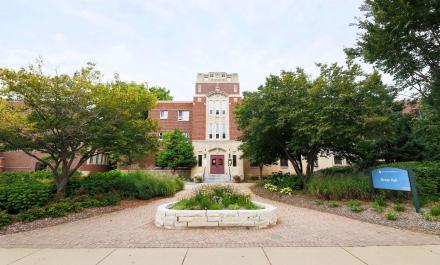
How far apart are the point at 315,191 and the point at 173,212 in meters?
7.27

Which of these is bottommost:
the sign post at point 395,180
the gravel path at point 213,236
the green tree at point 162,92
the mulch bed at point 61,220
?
the gravel path at point 213,236

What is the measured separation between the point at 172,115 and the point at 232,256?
27713 mm

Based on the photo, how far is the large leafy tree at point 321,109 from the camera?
33.9 feet

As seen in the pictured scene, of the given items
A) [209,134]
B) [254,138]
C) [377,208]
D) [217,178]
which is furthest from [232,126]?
[377,208]

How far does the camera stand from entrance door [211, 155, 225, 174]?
1109 inches

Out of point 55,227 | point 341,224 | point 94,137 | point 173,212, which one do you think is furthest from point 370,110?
point 55,227

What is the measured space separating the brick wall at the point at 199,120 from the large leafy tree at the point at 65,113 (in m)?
18.2

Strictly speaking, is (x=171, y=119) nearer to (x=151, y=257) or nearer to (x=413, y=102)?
(x=413, y=102)

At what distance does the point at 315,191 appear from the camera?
36.2ft

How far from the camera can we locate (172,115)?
3105 cm

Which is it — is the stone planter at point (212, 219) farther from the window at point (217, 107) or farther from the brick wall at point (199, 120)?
the window at point (217, 107)

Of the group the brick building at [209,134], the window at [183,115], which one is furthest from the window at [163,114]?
the window at [183,115]

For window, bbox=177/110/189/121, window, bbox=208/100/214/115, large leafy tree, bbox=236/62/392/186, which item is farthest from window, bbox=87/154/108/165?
large leafy tree, bbox=236/62/392/186

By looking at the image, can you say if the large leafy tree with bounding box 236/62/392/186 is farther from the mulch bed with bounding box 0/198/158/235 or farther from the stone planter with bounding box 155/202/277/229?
the mulch bed with bounding box 0/198/158/235
